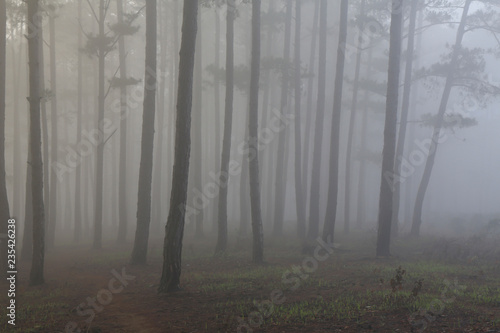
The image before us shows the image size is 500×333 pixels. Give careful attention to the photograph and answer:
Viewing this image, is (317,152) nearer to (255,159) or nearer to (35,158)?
(255,159)

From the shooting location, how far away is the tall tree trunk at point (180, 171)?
10562 millimetres

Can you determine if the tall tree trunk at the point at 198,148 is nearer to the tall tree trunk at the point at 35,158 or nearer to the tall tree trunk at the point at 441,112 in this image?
the tall tree trunk at the point at 441,112

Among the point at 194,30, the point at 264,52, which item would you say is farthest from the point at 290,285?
the point at 264,52

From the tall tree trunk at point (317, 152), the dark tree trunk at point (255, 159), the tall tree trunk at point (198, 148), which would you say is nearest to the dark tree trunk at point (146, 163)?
the dark tree trunk at point (255, 159)

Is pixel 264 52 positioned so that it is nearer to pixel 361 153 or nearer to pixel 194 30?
pixel 361 153

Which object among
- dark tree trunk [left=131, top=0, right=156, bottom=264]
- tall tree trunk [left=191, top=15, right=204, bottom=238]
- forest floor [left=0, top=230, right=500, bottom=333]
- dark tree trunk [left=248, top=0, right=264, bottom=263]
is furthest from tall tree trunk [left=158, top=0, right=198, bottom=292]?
tall tree trunk [left=191, top=15, right=204, bottom=238]

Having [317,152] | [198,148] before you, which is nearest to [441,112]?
[317,152]

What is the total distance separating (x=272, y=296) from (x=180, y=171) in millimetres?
3543

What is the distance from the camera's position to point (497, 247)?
17797 millimetres

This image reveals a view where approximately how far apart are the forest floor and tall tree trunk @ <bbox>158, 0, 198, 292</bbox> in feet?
2.13

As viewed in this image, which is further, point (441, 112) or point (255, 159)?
point (441, 112)

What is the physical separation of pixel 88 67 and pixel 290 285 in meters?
27.2

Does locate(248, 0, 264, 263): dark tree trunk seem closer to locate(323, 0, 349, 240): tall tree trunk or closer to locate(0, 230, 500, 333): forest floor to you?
locate(0, 230, 500, 333): forest floor

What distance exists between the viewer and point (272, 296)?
10086mm
